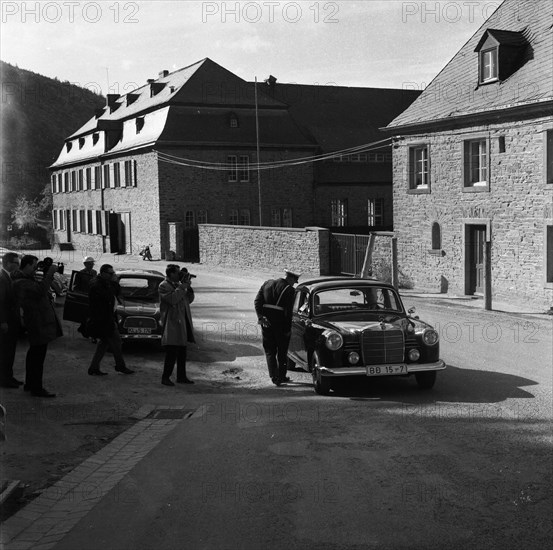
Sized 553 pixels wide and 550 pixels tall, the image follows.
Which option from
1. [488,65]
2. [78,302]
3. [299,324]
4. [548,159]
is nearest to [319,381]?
[299,324]

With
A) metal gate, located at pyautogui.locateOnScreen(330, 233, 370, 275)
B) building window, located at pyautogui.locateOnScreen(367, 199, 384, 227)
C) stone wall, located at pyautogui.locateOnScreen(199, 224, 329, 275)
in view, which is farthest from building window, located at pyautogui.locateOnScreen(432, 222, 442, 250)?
building window, located at pyautogui.locateOnScreen(367, 199, 384, 227)

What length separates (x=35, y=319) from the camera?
10297 millimetres

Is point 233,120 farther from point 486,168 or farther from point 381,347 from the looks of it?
point 381,347

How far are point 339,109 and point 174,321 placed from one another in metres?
43.8

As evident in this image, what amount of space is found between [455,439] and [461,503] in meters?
2.09

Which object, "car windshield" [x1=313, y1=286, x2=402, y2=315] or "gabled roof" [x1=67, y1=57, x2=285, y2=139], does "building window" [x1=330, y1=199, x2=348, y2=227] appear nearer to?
"gabled roof" [x1=67, y1=57, x2=285, y2=139]

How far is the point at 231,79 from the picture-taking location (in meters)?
48.4

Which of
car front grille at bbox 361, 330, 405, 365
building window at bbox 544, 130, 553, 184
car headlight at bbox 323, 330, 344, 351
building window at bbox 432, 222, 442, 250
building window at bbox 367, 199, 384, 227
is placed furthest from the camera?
building window at bbox 367, 199, 384, 227

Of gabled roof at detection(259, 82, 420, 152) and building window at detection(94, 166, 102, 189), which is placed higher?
gabled roof at detection(259, 82, 420, 152)

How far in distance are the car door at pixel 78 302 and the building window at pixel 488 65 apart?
1565 centimetres

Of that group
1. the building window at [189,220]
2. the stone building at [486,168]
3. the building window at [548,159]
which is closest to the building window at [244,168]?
the building window at [189,220]

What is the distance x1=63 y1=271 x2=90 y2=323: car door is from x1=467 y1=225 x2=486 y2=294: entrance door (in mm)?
14266

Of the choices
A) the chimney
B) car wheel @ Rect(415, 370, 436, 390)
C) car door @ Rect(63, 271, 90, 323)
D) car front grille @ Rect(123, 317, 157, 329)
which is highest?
the chimney

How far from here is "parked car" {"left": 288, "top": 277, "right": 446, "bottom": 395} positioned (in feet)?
36.1
